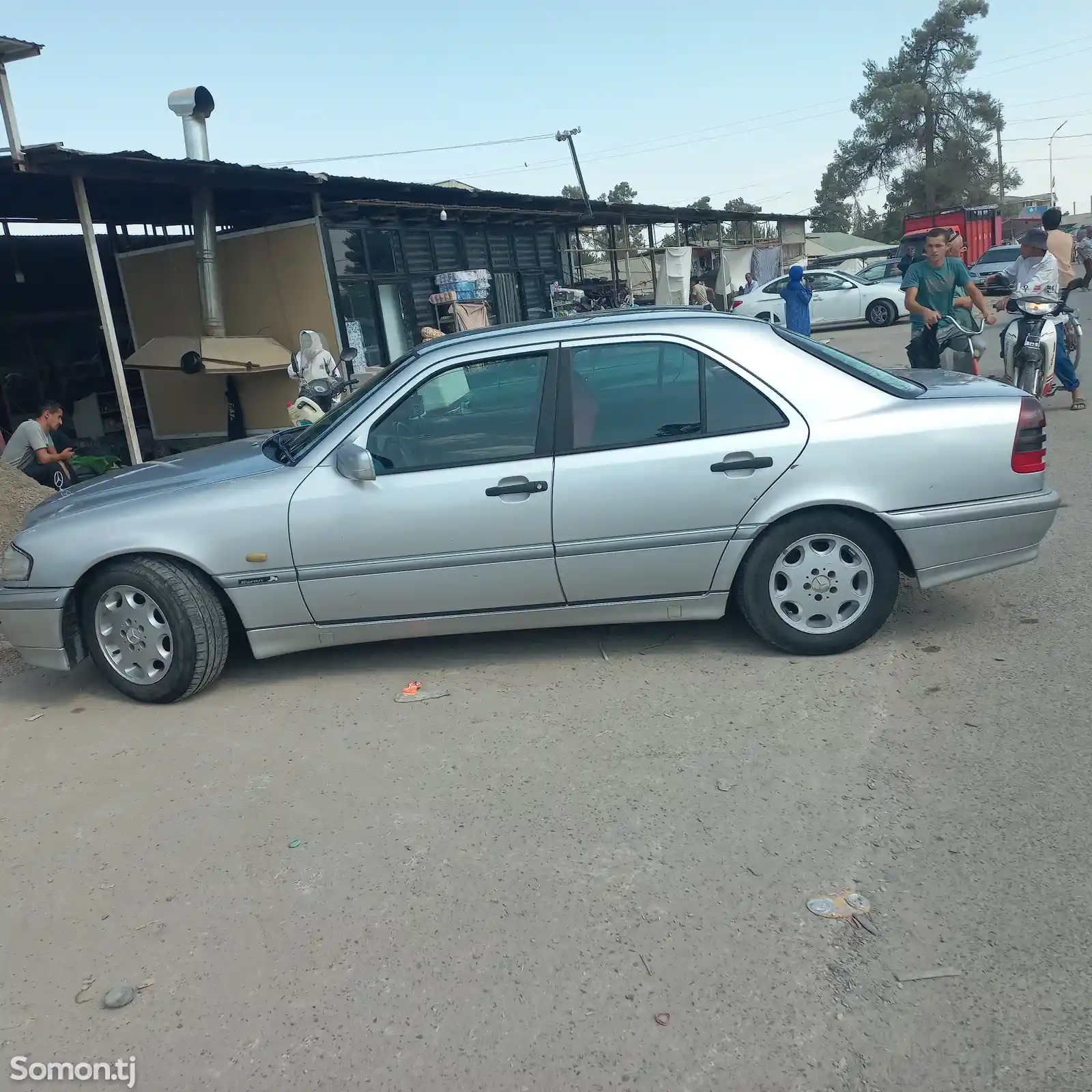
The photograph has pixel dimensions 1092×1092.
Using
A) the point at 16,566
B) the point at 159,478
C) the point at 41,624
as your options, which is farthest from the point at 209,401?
the point at 41,624

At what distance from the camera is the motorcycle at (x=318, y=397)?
860 cm

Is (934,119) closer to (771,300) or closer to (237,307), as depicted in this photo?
(771,300)

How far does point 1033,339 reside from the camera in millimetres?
8914

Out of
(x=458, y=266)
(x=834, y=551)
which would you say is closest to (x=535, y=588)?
(x=834, y=551)

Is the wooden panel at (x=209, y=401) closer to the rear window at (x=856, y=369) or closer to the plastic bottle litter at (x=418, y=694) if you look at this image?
the plastic bottle litter at (x=418, y=694)

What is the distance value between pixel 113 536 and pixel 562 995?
302 centimetres

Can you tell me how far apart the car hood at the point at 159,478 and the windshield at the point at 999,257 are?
31192mm

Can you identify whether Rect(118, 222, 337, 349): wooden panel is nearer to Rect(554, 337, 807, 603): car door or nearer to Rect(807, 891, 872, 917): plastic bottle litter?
Rect(554, 337, 807, 603): car door

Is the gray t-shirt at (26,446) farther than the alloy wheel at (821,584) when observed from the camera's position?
Yes

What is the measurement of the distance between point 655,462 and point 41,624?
290 centimetres

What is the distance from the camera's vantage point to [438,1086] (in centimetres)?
232

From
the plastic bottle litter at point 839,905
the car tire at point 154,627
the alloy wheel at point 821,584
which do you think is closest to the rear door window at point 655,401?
the alloy wheel at point 821,584

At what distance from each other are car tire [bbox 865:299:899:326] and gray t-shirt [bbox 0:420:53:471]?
19758mm

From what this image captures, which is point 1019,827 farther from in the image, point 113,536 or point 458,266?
point 458,266
